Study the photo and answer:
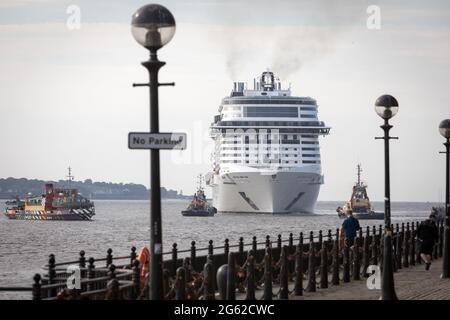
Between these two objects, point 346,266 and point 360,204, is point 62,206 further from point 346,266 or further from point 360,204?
point 346,266

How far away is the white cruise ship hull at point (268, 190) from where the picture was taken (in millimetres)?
130750

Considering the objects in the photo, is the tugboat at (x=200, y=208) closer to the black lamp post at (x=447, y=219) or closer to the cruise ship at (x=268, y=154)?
the cruise ship at (x=268, y=154)

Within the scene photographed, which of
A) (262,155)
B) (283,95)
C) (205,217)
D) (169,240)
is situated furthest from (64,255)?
(205,217)

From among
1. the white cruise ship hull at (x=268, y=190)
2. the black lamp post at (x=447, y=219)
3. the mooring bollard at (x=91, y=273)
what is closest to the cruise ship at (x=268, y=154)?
the white cruise ship hull at (x=268, y=190)

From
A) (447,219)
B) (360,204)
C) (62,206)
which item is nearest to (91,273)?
(447,219)

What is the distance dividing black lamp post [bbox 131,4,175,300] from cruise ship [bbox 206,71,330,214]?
114656 millimetres

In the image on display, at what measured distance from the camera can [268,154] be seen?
130625 mm

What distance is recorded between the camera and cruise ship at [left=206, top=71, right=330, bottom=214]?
429 ft

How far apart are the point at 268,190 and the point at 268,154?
4.51 metres

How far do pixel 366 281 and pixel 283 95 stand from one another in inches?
4491

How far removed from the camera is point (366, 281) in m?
27.3

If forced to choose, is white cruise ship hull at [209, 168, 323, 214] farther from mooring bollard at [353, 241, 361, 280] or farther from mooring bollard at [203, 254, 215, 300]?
mooring bollard at [203, 254, 215, 300]
